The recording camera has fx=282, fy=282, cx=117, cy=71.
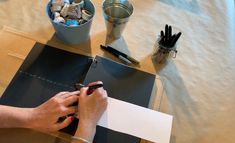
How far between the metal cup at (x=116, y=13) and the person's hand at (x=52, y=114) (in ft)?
1.04

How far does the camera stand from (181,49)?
1.04m

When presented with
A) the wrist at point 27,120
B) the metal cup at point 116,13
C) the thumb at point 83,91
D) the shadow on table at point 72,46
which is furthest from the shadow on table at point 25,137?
the metal cup at point 116,13

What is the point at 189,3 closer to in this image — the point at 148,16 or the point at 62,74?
the point at 148,16

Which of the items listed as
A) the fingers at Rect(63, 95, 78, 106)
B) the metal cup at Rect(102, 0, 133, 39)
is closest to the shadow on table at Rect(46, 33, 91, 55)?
the metal cup at Rect(102, 0, 133, 39)

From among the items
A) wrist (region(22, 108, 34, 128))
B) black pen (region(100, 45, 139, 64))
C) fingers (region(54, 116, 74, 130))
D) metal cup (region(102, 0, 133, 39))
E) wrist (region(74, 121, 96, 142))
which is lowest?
wrist (region(22, 108, 34, 128))

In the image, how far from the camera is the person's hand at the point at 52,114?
76 cm

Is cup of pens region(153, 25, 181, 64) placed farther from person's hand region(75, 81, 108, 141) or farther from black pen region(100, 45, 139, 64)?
person's hand region(75, 81, 108, 141)

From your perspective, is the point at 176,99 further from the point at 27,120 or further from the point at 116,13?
the point at 27,120

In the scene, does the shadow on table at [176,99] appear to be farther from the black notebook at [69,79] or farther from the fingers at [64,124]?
the fingers at [64,124]

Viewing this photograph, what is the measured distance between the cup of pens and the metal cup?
138 millimetres

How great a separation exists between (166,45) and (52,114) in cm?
43

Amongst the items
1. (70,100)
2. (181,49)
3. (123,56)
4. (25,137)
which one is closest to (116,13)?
(123,56)

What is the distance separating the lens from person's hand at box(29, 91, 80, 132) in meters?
0.76

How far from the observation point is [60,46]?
3.21 feet
